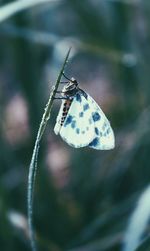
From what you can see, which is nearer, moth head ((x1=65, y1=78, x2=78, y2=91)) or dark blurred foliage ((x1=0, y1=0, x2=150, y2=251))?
moth head ((x1=65, y1=78, x2=78, y2=91))

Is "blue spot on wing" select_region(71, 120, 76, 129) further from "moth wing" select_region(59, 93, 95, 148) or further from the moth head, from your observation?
the moth head

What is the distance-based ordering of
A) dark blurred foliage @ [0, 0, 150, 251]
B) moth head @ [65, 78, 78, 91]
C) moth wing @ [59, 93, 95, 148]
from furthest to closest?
dark blurred foliage @ [0, 0, 150, 251]
moth head @ [65, 78, 78, 91]
moth wing @ [59, 93, 95, 148]

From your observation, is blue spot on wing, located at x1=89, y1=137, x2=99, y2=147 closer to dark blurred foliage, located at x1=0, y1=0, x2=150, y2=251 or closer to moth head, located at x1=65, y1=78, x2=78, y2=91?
moth head, located at x1=65, y1=78, x2=78, y2=91

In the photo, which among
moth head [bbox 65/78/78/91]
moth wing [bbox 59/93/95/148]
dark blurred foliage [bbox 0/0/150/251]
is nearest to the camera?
moth wing [bbox 59/93/95/148]

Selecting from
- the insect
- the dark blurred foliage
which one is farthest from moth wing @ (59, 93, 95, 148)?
the dark blurred foliage

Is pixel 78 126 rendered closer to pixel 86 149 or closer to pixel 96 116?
pixel 96 116

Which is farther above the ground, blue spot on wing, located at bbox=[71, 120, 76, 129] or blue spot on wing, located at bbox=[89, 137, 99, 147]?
blue spot on wing, located at bbox=[71, 120, 76, 129]

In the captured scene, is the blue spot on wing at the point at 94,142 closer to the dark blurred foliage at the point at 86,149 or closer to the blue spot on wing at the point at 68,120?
the blue spot on wing at the point at 68,120

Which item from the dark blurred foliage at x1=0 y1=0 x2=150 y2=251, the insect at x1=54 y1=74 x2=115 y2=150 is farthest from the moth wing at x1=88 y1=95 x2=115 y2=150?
the dark blurred foliage at x1=0 y1=0 x2=150 y2=251

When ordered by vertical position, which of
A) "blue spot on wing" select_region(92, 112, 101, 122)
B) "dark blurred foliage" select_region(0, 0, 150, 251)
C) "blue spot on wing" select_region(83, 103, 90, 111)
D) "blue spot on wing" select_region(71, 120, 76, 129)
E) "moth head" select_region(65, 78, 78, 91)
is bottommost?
"blue spot on wing" select_region(71, 120, 76, 129)
